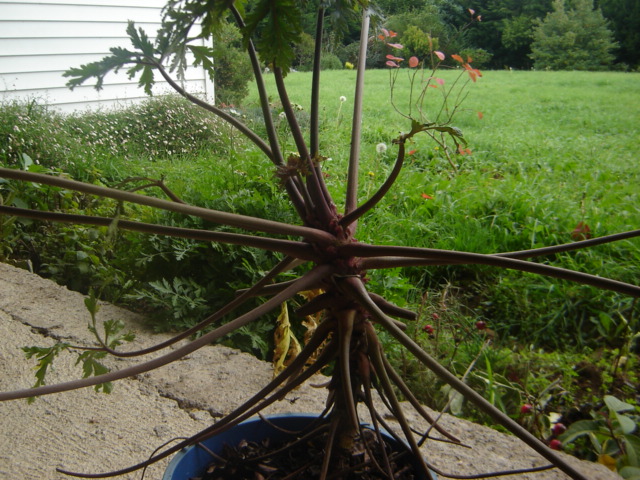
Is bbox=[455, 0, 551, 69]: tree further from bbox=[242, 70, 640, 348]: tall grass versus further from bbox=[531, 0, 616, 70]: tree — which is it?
bbox=[242, 70, 640, 348]: tall grass

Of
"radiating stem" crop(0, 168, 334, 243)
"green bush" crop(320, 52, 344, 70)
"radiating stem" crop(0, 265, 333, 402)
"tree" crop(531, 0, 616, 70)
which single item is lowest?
"radiating stem" crop(0, 265, 333, 402)

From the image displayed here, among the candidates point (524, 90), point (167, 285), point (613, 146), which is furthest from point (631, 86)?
point (167, 285)

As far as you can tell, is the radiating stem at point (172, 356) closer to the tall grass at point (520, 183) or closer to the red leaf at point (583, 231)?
the tall grass at point (520, 183)

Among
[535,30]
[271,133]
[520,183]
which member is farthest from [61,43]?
[271,133]

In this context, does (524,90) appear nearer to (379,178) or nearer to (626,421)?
(379,178)

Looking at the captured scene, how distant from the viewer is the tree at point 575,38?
2594 mm

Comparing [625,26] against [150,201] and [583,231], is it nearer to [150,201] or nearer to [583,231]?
[583,231]

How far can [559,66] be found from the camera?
307cm

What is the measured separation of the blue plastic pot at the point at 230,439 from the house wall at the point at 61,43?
3112 mm

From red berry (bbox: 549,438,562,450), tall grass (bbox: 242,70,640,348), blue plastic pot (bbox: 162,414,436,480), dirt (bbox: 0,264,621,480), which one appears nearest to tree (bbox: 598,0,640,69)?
tall grass (bbox: 242,70,640,348)

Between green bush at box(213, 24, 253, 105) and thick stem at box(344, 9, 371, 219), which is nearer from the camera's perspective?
thick stem at box(344, 9, 371, 219)

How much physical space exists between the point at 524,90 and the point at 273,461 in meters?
3.61

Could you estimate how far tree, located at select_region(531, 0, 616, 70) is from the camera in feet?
8.51

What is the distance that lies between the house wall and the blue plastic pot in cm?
311
